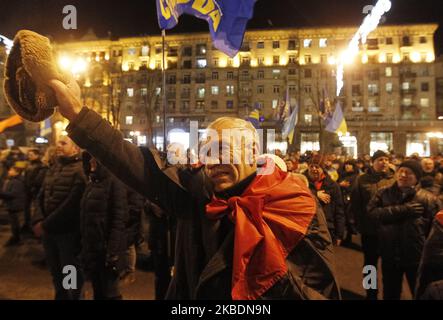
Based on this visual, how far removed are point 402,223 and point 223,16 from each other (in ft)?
12.0

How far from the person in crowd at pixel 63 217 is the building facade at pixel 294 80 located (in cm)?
5171

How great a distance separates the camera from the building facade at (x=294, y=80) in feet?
189

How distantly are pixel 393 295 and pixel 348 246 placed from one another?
13.4 ft

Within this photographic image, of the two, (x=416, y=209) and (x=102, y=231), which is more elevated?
(x=416, y=209)

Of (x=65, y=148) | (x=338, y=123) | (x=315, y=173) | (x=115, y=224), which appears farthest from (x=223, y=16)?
(x=338, y=123)

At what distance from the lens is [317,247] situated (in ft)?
5.36

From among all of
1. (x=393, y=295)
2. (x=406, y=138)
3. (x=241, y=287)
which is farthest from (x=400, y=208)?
(x=406, y=138)

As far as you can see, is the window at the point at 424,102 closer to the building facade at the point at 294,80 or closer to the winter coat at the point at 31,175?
the building facade at the point at 294,80

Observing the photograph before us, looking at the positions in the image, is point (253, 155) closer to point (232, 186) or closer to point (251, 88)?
point (232, 186)

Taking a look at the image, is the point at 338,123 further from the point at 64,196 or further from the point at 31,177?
the point at 64,196

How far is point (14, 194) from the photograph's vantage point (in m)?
8.16

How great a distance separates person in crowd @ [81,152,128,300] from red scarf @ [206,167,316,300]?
275 centimetres

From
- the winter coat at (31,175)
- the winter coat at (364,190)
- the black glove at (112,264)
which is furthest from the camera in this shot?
the winter coat at (31,175)

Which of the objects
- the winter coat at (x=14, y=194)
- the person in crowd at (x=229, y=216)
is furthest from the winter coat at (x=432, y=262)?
the winter coat at (x=14, y=194)
